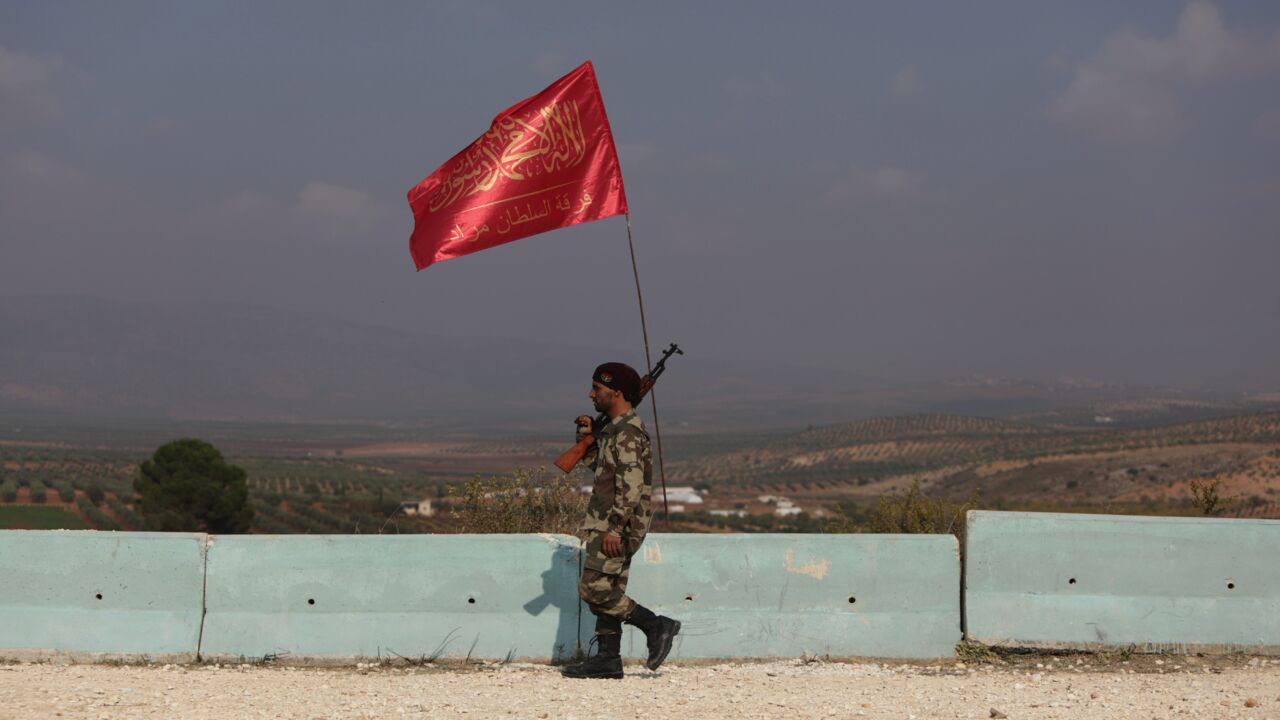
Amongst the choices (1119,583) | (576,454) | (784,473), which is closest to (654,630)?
(576,454)

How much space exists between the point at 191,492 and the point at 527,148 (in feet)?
104

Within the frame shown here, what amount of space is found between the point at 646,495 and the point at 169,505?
114 ft

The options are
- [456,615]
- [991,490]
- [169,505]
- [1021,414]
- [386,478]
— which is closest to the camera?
[456,615]

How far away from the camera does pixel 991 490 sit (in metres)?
58.1

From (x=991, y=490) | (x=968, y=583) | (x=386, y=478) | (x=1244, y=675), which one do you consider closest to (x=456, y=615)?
(x=968, y=583)

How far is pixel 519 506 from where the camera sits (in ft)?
36.3

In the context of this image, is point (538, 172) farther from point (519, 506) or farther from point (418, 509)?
point (418, 509)

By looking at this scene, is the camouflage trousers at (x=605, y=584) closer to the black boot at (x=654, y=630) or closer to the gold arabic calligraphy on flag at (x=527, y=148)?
the black boot at (x=654, y=630)

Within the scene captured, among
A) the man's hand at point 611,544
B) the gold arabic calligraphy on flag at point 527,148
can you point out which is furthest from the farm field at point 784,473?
the man's hand at point 611,544

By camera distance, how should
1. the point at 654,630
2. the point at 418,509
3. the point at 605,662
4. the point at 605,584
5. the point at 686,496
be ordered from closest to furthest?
the point at 605,584 < the point at 605,662 < the point at 654,630 < the point at 418,509 < the point at 686,496

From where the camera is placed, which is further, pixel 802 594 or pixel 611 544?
pixel 802 594

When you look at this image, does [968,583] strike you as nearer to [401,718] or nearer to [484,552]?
[484,552]

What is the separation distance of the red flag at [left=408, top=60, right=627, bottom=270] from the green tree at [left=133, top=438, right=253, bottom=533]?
100 feet

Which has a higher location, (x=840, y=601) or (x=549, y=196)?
(x=549, y=196)
